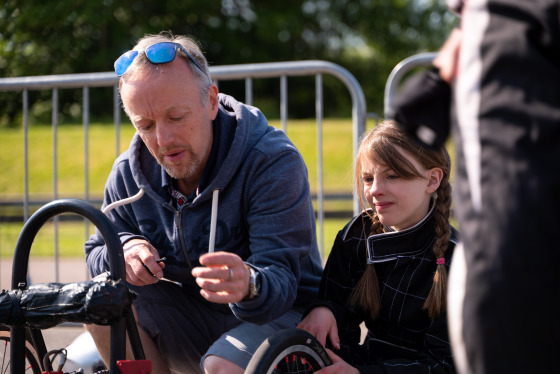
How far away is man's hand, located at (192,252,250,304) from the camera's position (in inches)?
73.5

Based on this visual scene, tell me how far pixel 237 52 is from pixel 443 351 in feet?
81.1

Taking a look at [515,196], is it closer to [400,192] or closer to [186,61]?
[400,192]

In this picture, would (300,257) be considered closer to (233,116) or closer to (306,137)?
(233,116)

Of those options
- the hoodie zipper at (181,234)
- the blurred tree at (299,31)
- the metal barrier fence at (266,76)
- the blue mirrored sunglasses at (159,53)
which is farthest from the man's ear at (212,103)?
the blurred tree at (299,31)

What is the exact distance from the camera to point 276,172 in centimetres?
253

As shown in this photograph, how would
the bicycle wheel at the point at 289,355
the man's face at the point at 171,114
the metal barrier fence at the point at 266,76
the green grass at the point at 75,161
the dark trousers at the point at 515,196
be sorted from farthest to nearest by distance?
the green grass at the point at 75,161 → the metal barrier fence at the point at 266,76 → the man's face at the point at 171,114 → the bicycle wheel at the point at 289,355 → the dark trousers at the point at 515,196

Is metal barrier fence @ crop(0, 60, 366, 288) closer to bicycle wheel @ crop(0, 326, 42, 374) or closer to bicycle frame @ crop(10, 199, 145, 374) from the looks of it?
bicycle wheel @ crop(0, 326, 42, 374)

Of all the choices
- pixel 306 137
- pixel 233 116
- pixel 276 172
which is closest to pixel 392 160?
pixel 276 172

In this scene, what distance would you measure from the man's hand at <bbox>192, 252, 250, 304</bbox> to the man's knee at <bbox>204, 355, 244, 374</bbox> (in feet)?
1.39

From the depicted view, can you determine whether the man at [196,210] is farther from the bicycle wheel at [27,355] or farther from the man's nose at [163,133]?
the bicycle wheel at [27,355]

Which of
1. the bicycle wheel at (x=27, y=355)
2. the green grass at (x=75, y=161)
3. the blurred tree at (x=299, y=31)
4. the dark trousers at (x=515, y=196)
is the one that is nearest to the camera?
the dark trousers at (x=515, y=196)

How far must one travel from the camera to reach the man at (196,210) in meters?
2.40

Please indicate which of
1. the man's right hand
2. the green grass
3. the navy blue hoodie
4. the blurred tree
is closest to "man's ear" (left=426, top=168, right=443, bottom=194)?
the navy blue hoodie

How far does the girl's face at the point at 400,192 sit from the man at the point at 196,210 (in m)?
0.25
